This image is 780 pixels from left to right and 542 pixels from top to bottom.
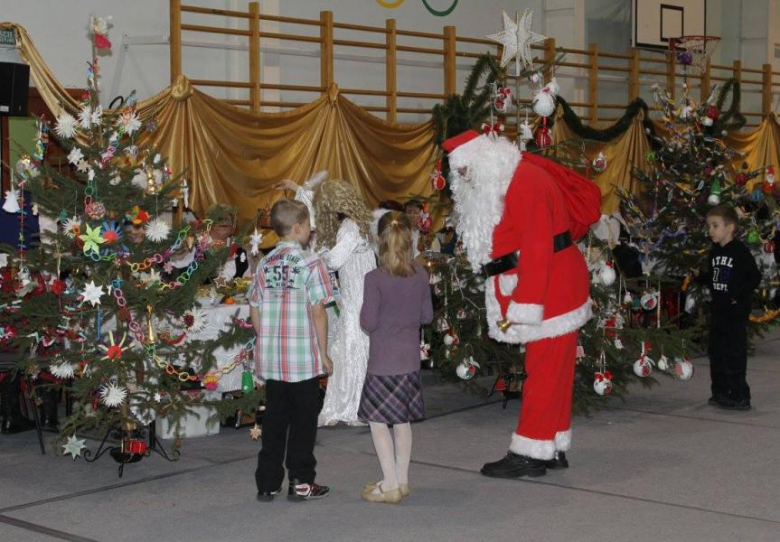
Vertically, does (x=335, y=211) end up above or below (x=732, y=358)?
above

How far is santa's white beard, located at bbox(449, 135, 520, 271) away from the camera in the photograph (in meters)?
5.73

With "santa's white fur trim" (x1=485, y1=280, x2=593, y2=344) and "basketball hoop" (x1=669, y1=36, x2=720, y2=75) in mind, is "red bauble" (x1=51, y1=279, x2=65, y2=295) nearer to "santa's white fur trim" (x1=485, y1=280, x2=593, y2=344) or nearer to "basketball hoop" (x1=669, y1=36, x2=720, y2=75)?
"santa's white fur trim" (x1=485, y1=280, x2=593, y2=344)

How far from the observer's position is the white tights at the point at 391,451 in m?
5.14

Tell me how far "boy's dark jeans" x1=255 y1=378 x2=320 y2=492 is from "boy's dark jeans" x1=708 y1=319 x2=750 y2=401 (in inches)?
139

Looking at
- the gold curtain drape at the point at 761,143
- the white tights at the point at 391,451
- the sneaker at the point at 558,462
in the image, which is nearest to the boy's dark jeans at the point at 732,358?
the sneaker at the point at 558,462

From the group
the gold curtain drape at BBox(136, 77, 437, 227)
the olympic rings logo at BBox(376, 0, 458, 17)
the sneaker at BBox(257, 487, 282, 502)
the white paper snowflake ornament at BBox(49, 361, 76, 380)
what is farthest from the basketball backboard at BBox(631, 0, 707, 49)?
the sneaker at BBox(257, 487, 282, 502)

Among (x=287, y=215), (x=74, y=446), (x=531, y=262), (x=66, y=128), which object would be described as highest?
(x=66, y=128)

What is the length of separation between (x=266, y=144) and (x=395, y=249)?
19.9 ft

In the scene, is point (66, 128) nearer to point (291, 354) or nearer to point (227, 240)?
point (227, 240)

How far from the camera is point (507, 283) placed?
5.77 metres

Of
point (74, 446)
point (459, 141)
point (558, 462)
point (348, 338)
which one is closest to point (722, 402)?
point (558, 462)

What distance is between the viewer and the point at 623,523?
191 inches

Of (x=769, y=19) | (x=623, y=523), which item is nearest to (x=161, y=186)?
(x=623, y=523)

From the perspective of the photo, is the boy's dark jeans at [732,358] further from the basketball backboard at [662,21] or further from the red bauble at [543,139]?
the basketball backboard at [662,21]
